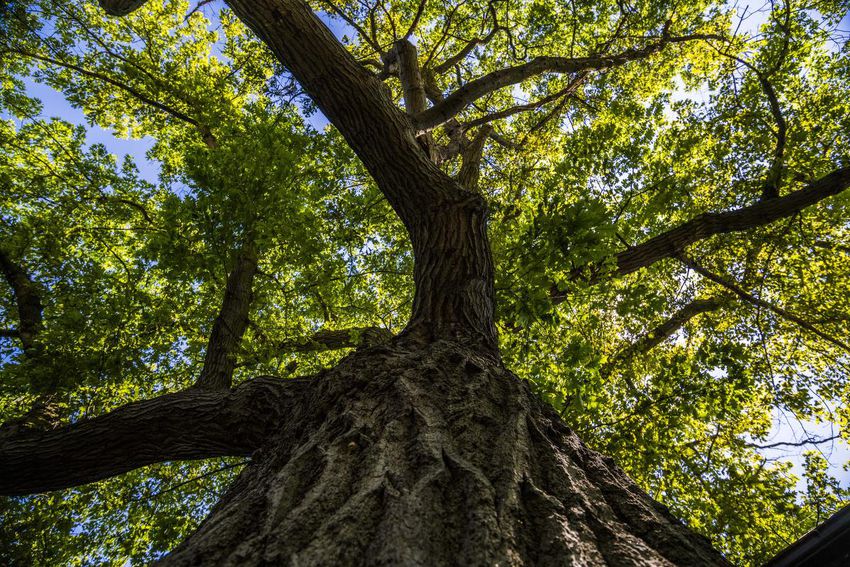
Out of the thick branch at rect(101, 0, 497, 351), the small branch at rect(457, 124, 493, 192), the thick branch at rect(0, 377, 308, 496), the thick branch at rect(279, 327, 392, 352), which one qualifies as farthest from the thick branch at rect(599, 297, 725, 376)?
the thick branch at rect(0, 377, 308, 496)

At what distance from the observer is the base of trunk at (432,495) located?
1.05m

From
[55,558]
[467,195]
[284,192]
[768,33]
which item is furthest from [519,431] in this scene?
[768,33]

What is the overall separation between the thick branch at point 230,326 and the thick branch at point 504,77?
2964 millimetres

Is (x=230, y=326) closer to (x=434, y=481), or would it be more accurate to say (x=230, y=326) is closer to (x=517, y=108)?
(x=434, y=481)

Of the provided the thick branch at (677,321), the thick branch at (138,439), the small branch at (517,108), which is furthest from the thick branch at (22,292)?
the thick branch at (677,321)

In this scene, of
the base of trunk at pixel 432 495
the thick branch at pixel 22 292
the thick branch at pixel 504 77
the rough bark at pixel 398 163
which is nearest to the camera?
the base of trunk at pixel 432 495

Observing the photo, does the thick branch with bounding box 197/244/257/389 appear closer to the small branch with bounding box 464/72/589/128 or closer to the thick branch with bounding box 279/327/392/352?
the thick branch with bounding box 279/327/392/352

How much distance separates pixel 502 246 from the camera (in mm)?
6871

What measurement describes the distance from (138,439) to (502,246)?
5.56 meters

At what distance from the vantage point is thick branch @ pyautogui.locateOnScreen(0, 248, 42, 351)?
23.5 ft

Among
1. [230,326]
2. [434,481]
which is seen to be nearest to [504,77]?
[230,326]

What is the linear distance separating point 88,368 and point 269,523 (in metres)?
5.87

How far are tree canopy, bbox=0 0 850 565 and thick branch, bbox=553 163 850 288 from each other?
37mm

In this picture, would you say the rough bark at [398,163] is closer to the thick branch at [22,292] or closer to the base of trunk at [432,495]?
the base of trunk at [432,495]
